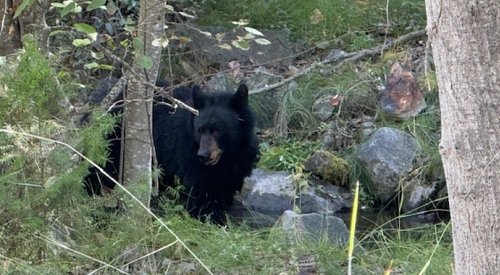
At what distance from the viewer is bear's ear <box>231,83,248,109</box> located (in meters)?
7.38

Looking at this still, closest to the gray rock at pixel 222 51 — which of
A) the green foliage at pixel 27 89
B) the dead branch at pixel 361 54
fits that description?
the dead branch at pixel 361 54

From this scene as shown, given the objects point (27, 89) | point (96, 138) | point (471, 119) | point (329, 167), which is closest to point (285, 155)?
point (329, 167)

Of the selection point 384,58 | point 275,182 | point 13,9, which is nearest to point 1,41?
point 13,9

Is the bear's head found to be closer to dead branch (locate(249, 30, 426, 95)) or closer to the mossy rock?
the mossy rock

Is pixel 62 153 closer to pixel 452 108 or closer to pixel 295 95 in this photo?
pixel 452 108

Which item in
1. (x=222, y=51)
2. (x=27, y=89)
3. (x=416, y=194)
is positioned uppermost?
(x=27, y=89)

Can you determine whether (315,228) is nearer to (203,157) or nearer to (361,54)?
(203,157)

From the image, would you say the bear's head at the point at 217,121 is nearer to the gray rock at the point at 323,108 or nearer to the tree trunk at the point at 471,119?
the gray rock at the point at 323,108

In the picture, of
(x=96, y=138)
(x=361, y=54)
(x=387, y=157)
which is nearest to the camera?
(x=96, y=138)

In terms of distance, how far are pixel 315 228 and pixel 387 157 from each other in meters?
2.98

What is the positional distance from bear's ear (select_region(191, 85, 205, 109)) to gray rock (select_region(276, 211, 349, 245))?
1.73 meters

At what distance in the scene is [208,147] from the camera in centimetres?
746

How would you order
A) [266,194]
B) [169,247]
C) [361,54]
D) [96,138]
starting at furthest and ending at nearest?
[361,54]
[266,194]
[169,247]
[96,138]

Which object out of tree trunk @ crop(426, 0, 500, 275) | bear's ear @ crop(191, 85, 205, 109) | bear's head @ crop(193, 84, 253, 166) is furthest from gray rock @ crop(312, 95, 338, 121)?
tree trunk @ crop(426, 0, 500, 275)
